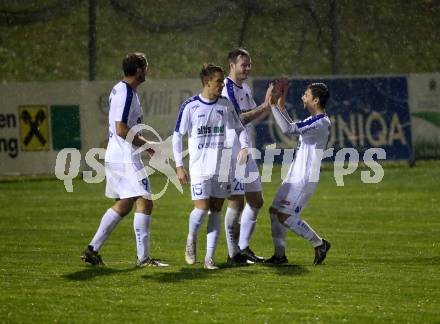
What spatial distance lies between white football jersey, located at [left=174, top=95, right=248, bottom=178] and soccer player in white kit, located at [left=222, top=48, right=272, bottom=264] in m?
0.57

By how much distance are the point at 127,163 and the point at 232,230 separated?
168 centimetres

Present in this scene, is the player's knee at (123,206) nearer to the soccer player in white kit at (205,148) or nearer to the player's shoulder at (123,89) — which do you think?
the soccer player in white kit at (205,148)

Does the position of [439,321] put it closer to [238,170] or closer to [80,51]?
[238,170]

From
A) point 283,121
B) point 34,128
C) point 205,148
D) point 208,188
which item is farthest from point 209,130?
point 34,128

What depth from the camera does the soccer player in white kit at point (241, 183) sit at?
40.5ft

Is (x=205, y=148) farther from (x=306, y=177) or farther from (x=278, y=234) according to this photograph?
(x=278, y=234)

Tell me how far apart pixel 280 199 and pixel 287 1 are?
25946 millimetres

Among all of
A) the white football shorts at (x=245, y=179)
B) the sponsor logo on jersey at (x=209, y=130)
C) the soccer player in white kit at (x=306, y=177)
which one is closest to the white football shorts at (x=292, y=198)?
the soccer player in white kit at (x=306, y=177)

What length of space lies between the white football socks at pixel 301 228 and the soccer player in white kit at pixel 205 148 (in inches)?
32.1

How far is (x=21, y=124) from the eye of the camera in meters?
25.8

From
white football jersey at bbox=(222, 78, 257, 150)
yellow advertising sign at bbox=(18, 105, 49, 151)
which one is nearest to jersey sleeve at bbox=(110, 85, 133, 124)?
white football jersey at bbox=(222, 78, 257, 150)

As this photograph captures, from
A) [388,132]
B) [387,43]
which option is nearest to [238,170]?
[388,132]

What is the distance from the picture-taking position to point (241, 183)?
12383mm

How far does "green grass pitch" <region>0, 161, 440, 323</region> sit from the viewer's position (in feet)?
30.4
